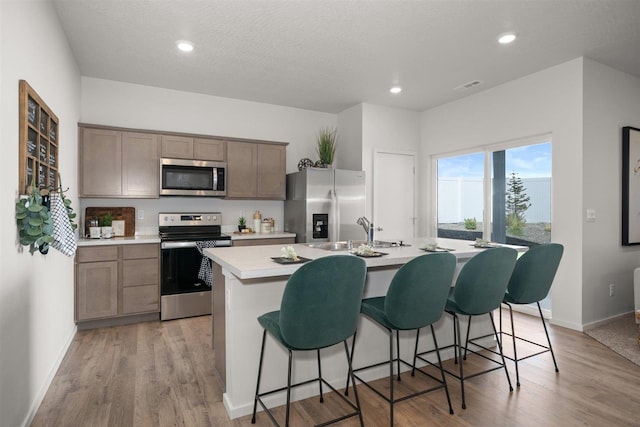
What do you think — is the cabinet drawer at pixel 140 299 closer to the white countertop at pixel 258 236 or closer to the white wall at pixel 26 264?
the white wall at pixel 26 264

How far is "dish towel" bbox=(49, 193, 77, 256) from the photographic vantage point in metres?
2.23

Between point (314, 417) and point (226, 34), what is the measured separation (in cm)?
300

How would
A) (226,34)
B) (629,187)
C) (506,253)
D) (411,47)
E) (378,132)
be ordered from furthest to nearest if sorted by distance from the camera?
(378,132)
(629,187)
(411,47)
(226,34)
(506,253)

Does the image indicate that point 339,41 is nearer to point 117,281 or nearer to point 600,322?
point 117,281

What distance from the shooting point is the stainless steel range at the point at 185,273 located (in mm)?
4035

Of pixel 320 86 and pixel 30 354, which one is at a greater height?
pixel 320 86

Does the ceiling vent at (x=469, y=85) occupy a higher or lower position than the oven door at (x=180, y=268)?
higher

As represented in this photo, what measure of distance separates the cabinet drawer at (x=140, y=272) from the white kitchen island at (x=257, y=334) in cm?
167

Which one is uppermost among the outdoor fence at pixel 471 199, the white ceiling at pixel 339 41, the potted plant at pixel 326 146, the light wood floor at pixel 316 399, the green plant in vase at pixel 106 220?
the white ceiling at pixel 339 41

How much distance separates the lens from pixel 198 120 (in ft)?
15.8

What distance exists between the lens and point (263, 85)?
4.50 metres

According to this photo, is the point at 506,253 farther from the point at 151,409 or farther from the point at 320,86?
the point at 320,86

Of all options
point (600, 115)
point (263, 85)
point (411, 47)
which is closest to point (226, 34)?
point (263, 85)

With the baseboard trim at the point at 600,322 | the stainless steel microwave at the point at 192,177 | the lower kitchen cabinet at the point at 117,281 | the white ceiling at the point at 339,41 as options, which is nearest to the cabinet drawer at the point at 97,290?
the lower kitchen cabinet at the point at 117,281
